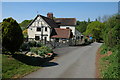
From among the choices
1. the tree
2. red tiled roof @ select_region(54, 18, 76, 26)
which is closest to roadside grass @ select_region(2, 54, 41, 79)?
the tree

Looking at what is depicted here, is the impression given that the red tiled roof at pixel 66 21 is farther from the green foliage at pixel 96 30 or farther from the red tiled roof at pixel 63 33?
the green foliage at pixel 96 30

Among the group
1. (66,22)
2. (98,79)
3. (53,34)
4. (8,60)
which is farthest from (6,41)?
(66,22)

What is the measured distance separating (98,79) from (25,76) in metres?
4.56

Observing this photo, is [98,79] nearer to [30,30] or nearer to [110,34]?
[110,34]

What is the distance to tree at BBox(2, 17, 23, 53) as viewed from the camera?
42.7ft

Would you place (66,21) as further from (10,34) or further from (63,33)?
(10,34)

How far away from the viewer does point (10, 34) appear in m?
13.1

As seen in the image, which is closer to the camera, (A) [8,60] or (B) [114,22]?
(A) [8,60]

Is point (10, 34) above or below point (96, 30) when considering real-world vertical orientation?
below

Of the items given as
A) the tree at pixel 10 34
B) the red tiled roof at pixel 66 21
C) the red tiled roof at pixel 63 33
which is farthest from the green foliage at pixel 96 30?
the tree at pixel 10 34

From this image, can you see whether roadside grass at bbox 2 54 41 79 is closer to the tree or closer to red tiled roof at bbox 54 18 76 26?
the tree

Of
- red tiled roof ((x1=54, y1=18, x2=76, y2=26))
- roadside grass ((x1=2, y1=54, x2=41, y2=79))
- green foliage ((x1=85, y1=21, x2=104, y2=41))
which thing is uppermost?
red tiled roof ((x1=54, y1=18, x2=76, y2=26))

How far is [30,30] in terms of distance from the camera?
143ft

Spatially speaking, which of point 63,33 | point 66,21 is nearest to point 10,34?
point 63,33
